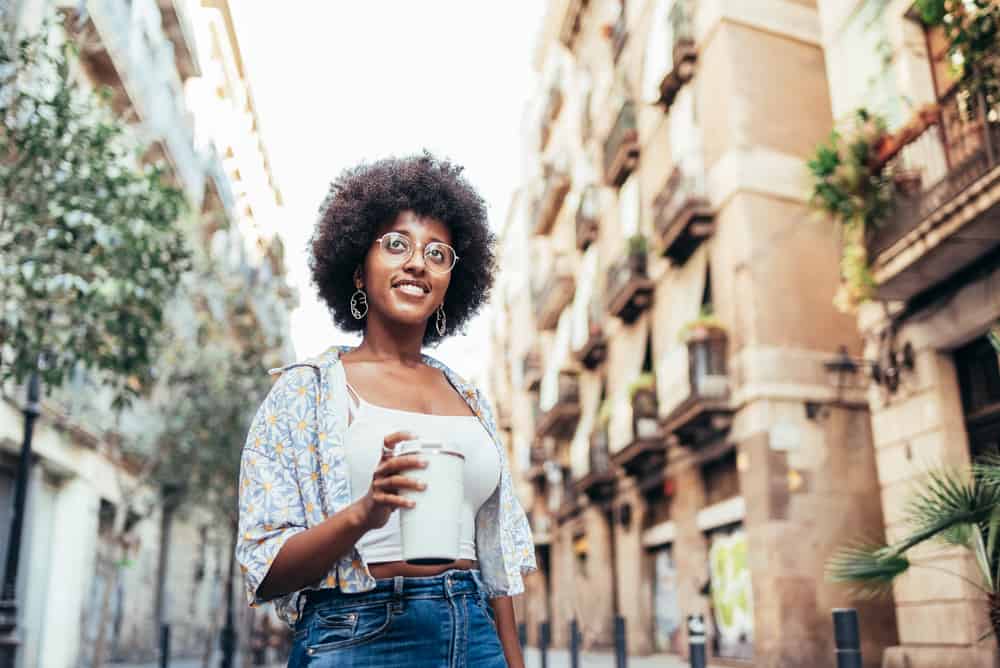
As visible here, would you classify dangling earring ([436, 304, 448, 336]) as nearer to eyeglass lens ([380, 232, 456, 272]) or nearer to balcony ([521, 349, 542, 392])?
eyeglass lens ([380, 232, 456, 272])

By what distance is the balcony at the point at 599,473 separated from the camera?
873 inches

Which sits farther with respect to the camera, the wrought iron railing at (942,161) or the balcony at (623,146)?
the balcony at (623,146)

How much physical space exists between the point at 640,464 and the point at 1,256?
551 inches

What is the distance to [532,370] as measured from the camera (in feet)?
111

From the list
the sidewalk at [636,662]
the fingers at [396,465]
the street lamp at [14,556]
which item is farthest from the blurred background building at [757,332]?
the street lamp at [14,556]

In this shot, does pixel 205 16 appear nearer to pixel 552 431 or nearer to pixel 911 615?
pixel 552 431

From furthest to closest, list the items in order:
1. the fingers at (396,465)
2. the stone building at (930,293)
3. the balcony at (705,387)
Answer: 1. the balcony at (705,387)
2. the stone building at (930,293)
3. the fingers at (396,465)

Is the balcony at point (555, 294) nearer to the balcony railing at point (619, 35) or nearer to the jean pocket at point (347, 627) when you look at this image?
the balcony railing at point (619, 35)

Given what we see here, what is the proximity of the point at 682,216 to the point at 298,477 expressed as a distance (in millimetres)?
15405

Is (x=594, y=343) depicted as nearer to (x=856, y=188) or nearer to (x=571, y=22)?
(x=571, y=22)

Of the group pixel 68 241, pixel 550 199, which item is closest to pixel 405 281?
pixel 68 241

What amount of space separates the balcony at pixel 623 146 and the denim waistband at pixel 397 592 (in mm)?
19633

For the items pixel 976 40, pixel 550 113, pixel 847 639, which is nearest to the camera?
pixel 847 639

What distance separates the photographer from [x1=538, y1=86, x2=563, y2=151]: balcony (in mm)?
30797
